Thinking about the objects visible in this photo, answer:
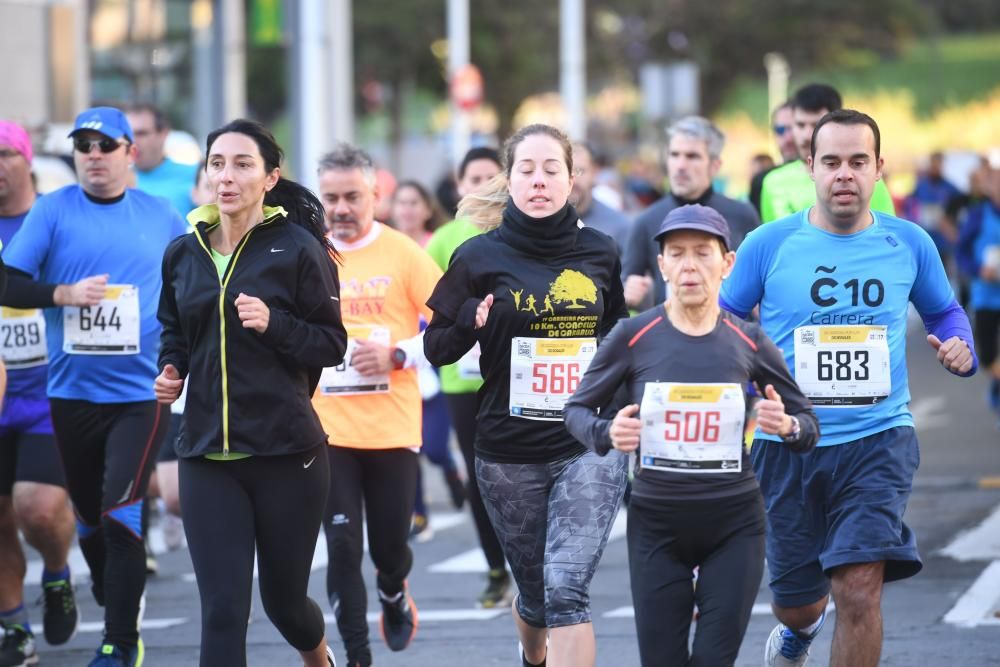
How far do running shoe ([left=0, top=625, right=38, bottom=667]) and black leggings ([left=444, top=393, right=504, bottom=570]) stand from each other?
2247 mm

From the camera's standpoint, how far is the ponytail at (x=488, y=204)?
7113mm

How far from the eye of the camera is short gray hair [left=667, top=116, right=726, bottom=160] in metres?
9.20

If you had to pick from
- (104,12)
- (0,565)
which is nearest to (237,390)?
(0,565)

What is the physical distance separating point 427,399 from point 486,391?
544 centimetres

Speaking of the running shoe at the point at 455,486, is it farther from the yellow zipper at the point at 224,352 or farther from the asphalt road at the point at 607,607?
the yellow zipper at the point at 224,352

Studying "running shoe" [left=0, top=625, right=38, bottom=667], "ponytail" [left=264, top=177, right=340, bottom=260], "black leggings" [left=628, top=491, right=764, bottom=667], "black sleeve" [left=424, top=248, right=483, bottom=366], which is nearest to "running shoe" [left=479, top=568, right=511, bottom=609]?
"running shoe" [left=0, top=625, right=38, bottom=667]

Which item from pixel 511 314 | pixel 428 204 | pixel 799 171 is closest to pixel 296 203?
pixel 511 314

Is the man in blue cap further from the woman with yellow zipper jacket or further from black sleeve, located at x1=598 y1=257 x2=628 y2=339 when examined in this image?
black sleeve, located at x1=598 y1=257 x2=628 y2=339

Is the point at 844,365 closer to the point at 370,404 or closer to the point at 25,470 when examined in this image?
the point at 370,404

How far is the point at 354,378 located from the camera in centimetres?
761

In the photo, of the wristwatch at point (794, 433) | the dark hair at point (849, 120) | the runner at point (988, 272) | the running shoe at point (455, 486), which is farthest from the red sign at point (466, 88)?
the wristwatch at point (794, 433)

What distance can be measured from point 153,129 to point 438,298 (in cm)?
462

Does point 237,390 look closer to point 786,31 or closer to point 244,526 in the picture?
point 244,526

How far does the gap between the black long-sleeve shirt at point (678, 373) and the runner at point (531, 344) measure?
760mm
